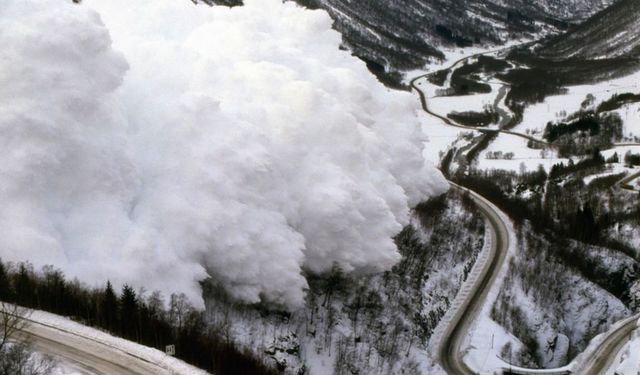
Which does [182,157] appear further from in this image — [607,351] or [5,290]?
[607,351]

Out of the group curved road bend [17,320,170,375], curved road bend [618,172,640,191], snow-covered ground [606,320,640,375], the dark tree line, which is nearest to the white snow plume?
the dark tree line

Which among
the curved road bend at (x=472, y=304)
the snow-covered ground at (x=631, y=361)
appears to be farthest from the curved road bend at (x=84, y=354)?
the curved road bend at (x=472, y=304)

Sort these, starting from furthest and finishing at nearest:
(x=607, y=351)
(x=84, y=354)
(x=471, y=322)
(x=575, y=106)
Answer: (x=575, y=106) < (x=471, y=322) < (x=607, y=351) < (x=84, y=354)

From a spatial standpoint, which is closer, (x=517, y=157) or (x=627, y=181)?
(x=627, y=181)

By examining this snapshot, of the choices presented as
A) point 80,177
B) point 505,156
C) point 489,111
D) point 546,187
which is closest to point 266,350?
point 80,177

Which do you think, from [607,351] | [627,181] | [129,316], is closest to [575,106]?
[627,181]

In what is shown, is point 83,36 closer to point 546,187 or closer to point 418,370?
point 418,370

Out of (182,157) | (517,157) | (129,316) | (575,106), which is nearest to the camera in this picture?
(129,316)

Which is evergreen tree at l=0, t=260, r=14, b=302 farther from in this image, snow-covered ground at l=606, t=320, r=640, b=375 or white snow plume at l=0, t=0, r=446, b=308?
snow-covered ground at l=606, t=320, r=640, b=375
